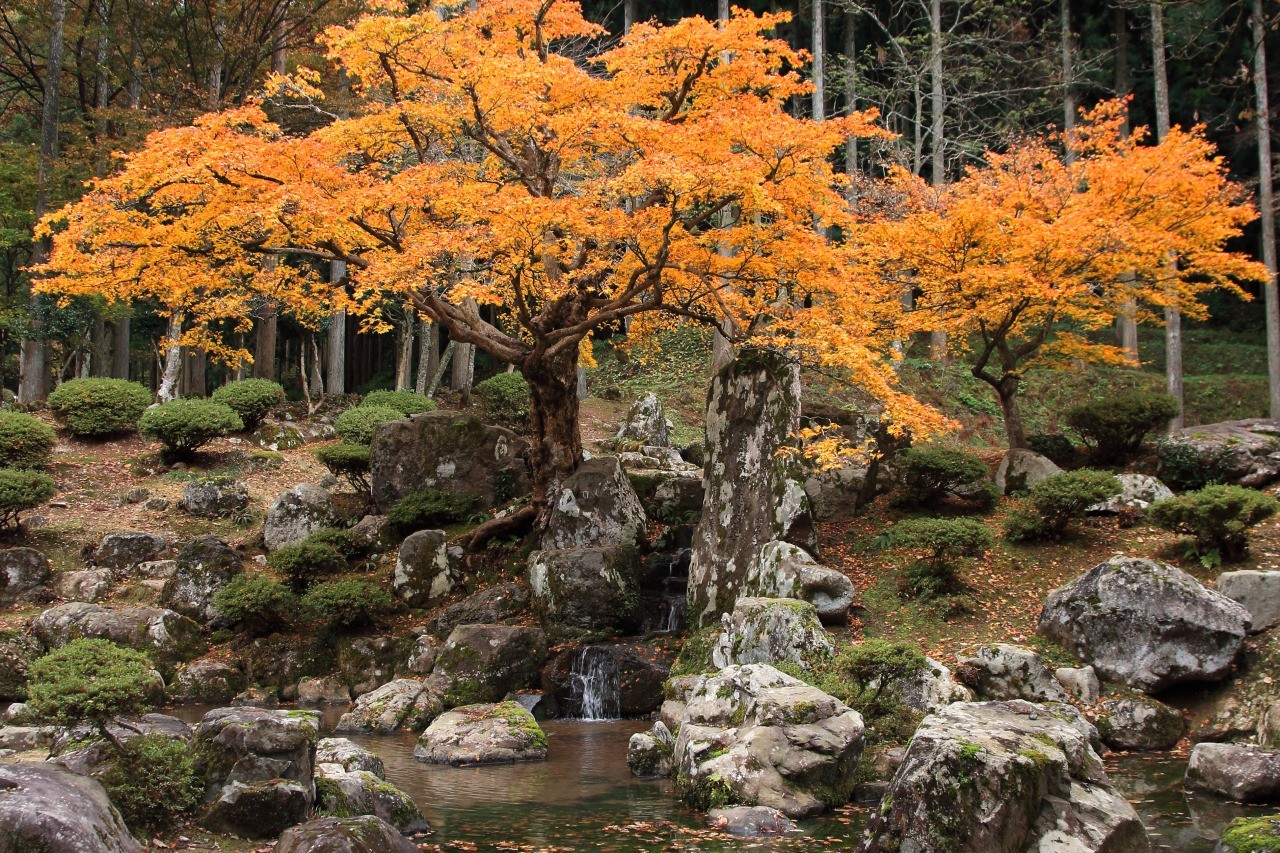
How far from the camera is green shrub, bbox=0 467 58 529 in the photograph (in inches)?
615

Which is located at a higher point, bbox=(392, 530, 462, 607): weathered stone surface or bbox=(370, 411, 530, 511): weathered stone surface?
bbox=(370, 411, 530, 511): weathered stone surface

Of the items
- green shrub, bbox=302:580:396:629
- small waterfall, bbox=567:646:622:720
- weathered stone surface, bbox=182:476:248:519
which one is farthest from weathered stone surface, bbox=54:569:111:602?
small waterfall, bbox=567:646:622:720


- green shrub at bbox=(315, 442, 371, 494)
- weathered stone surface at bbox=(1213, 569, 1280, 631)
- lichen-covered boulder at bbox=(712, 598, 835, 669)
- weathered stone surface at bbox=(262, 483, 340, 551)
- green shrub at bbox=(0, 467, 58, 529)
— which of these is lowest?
lichen-covered boulder at bbox=(712, 598, 835, 669)

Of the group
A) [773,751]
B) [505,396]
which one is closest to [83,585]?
[505,396]

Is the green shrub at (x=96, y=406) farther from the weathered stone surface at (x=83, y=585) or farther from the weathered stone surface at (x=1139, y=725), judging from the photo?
the weathered stone surface at (x=1139, y=725)

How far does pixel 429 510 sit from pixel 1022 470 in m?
10.3

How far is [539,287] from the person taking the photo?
50.8 ft

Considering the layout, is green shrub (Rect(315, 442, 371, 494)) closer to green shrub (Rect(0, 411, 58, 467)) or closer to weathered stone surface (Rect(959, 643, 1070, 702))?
green shrub (Rect(0, 411, 58, 467))

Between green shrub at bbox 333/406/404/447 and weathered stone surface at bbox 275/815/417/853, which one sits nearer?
weathered stone surface at bbox 275/815/417/853

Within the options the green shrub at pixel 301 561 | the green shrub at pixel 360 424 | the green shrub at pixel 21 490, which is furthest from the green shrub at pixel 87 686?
the green shrub at pixel 360 424

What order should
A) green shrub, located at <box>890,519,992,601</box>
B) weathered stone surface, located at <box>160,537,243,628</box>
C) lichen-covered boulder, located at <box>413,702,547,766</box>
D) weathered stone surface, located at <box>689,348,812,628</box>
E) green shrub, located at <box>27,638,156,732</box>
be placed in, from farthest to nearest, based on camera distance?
1. weathered stone surface, located at <box>160,537,243,628</box>
2. weathered stone surface, located at <box>689,348,812,628</box>
3. green shrub, located at <box>890,519,992,601</box>
4. lichen-covered boulder, located at <box>413,702,547,766</box>
5. green shrub, located at <box>27,638,156,732</box>

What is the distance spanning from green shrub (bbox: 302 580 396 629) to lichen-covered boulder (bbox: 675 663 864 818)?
6.63m

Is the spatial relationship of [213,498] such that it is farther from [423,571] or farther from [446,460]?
[423,571]

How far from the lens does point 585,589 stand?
1405 cm
